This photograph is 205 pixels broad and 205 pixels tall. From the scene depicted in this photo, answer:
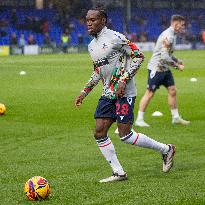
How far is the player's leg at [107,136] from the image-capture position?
929cm

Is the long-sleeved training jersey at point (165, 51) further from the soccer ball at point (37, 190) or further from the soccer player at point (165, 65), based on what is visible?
the soccer ball at point (37, 190)

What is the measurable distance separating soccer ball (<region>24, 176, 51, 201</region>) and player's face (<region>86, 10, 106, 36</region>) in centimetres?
218

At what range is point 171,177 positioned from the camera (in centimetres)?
944

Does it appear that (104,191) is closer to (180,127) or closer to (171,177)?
(171,177)

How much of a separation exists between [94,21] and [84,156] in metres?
2.97

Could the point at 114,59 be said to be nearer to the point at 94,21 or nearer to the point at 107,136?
the point at 94,21

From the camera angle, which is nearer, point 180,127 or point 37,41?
point 180,127

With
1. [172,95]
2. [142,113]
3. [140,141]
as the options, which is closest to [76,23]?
[172,95]

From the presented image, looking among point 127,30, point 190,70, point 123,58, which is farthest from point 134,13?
point 123,58

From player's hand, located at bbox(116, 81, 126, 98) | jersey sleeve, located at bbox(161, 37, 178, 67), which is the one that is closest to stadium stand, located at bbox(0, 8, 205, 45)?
jersey sleeve, located at bbox(161, 37, 178, 67)

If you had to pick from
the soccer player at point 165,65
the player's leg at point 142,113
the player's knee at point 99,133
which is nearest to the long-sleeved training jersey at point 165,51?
the soccer player at point 165,65

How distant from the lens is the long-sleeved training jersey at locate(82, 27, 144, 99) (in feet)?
30.4

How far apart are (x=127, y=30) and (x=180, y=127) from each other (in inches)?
2266

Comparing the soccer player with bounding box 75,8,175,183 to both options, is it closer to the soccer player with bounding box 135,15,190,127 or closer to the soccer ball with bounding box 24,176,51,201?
the soccer ball with bounding box 24,176,51,201
